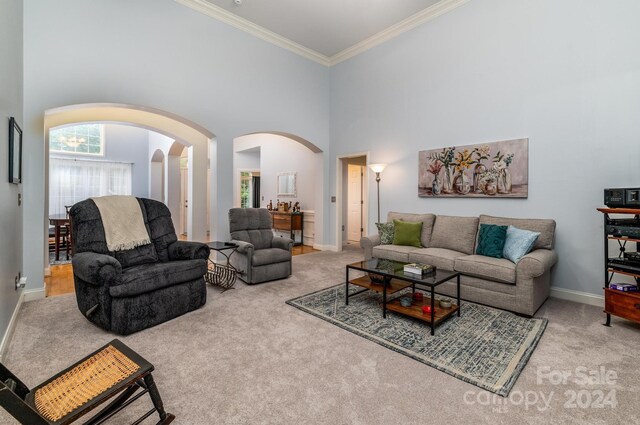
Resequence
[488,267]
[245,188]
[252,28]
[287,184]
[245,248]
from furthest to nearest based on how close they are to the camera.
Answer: [245,188], [287,184], [252,28], [245,248], [488,267]

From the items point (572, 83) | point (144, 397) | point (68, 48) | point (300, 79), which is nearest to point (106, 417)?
point (144, 397)

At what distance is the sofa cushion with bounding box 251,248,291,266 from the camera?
4.01 m

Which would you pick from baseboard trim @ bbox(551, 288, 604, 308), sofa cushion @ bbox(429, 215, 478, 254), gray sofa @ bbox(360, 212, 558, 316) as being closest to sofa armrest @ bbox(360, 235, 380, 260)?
gray sofa @ bbox(360, 212, 558, 316)

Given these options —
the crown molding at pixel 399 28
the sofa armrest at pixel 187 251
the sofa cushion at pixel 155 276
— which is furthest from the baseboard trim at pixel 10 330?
the crown molding at pixel 399 28

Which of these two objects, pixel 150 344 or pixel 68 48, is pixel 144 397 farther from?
pixel 68 48

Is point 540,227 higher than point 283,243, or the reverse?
point 540,227

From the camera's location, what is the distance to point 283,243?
4.54 meters

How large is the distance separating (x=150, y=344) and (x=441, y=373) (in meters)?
2.21

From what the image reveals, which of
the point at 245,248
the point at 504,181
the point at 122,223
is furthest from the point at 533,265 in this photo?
the point at 122,223

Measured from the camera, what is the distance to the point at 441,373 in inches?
79.8

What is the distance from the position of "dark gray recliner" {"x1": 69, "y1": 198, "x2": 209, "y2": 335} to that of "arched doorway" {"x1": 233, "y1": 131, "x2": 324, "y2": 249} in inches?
128

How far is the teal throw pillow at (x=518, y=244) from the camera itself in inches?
129

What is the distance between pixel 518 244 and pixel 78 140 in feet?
34.1

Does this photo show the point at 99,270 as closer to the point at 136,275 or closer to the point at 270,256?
the point at 136,275
